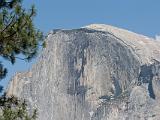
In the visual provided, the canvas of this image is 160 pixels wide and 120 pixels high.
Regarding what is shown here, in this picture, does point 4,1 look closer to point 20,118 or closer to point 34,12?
point 34,12

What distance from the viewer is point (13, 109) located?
81.4ft

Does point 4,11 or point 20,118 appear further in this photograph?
point 20,118

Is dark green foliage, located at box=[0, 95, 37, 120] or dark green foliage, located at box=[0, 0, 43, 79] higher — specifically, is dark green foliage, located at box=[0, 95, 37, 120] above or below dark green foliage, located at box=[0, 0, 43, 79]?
below

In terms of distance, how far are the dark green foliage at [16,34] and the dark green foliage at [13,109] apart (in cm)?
112

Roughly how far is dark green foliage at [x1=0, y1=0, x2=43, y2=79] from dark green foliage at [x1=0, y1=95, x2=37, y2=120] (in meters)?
1.12

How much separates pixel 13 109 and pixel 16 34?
3.41 m

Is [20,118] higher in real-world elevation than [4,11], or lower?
lower

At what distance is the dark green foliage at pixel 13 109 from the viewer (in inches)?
963

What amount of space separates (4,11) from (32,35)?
156cm

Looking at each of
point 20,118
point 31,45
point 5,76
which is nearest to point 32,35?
point 31,45

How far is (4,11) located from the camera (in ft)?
77.3

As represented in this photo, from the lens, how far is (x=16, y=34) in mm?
23609

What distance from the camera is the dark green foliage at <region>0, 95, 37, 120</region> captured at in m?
24.5

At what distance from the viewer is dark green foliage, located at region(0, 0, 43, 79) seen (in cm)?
2350
